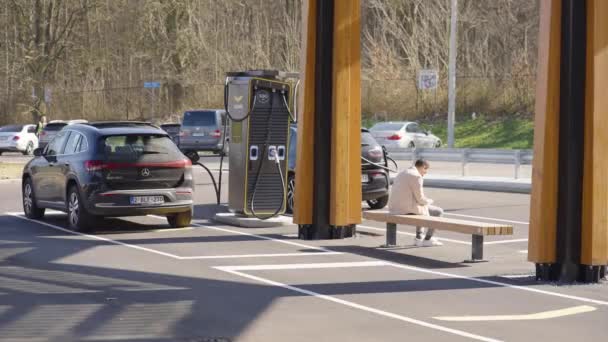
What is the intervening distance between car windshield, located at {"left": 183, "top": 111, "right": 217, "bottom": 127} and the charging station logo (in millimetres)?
26803

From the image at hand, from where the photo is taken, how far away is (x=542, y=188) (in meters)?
12.1

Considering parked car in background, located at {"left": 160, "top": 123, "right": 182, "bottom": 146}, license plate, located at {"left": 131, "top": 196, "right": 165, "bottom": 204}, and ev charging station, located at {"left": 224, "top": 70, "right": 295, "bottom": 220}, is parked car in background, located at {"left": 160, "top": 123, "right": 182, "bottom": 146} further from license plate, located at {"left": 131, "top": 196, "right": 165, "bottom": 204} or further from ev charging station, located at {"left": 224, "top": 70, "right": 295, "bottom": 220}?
license plate, located at {"left": 131, "top": 196, "right": 165, "bottom": 204}

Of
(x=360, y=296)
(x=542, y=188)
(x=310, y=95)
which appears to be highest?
(x=310, y=95)

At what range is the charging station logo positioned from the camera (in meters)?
18.3

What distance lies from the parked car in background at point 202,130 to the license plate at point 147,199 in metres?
28.2

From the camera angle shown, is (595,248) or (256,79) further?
(256,79)

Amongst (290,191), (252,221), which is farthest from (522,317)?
(290,191)

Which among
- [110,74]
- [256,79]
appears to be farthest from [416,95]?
[256,79]

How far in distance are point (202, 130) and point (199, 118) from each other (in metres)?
0.51

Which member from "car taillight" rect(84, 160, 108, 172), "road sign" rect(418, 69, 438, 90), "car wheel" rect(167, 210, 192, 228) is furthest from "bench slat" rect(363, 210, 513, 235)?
"road sign" rect(418, 69, 438, 90)

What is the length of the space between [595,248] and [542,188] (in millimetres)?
857

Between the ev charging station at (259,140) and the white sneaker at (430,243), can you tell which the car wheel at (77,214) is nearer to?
the ev charging station at (259,140)

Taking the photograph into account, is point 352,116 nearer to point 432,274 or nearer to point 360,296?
point 432,274

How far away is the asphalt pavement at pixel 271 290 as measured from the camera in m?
9.22
